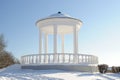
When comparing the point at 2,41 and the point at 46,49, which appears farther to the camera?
the point at 2,41

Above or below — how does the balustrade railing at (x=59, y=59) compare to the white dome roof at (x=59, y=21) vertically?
below

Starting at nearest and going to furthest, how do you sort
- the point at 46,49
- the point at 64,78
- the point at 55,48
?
the point at 64,78 < the point at 55,48 < the point at 46,49

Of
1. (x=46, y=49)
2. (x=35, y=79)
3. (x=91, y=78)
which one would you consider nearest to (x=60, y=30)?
(x=46, y=49)

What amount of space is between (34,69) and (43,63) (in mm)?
967

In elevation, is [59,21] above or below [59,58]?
above

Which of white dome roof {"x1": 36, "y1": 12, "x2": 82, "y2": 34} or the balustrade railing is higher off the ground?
white dome roof {"x1": 36, "y1": 12, "x2": 82, "y2": 34}

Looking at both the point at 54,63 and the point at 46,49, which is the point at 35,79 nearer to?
the point at 54,63

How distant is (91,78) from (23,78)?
15.6ft

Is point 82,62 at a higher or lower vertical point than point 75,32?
lower

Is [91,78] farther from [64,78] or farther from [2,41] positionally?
[2,41]

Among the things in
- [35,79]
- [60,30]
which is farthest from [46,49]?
[35,79]

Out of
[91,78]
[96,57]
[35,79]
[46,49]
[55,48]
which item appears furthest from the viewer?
[46,49]

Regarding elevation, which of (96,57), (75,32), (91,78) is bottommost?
(91,78)

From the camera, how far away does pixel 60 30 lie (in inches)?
1004
